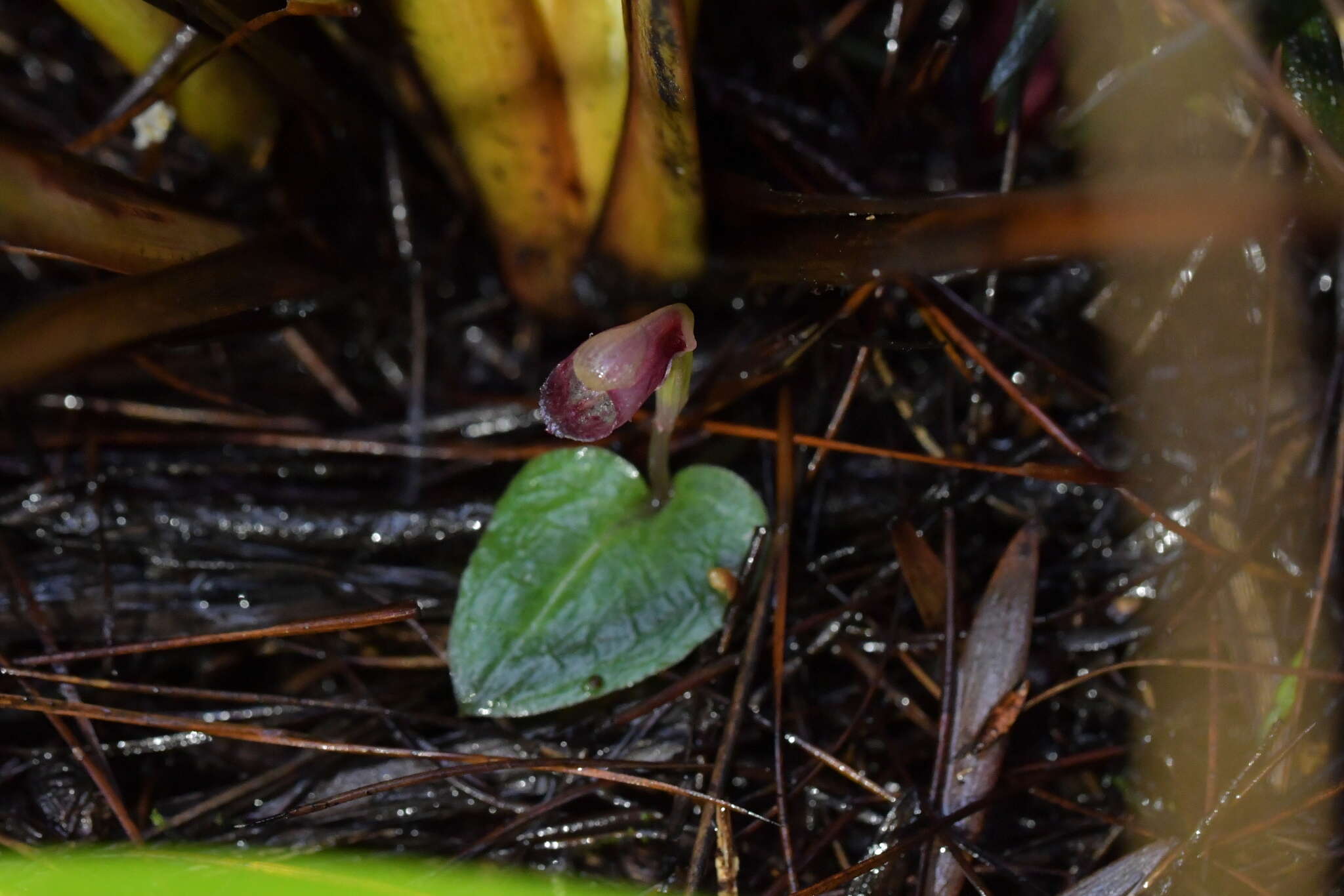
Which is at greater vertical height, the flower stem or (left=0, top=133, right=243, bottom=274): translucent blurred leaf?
Answer: (left=0, top=133, right=243, bottom=274): translucent blurred leaf

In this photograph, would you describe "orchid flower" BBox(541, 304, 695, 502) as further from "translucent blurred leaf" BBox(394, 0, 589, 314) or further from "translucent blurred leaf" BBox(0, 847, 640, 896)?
"translucent blurred leaf" BBox(0, 847, 640, 896)

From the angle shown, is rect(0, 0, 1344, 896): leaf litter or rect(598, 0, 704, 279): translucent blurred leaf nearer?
rect(598, 0, 704, 279): translucent blurred leaf

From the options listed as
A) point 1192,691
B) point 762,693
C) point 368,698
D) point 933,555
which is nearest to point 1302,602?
point 1192,691

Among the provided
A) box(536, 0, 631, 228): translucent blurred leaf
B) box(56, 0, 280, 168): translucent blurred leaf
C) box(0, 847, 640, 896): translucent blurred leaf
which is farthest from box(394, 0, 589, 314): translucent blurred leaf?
box(0, 847, 640, 896): translucent blurred leaf

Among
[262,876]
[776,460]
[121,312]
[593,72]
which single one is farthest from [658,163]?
[262,876]

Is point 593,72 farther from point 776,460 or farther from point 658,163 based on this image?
point 776,460

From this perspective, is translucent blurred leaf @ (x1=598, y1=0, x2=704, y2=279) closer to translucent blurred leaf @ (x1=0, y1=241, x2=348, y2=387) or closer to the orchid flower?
the orchid flower

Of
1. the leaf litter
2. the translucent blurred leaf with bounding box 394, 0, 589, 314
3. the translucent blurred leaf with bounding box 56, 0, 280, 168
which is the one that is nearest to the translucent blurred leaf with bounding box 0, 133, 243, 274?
the leaf litter

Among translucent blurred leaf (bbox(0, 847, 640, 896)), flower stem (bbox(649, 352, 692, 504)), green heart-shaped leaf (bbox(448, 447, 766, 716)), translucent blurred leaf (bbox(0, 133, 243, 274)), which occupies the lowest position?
translucent blurred leaf (bbox(0, 847, 640, 896))
